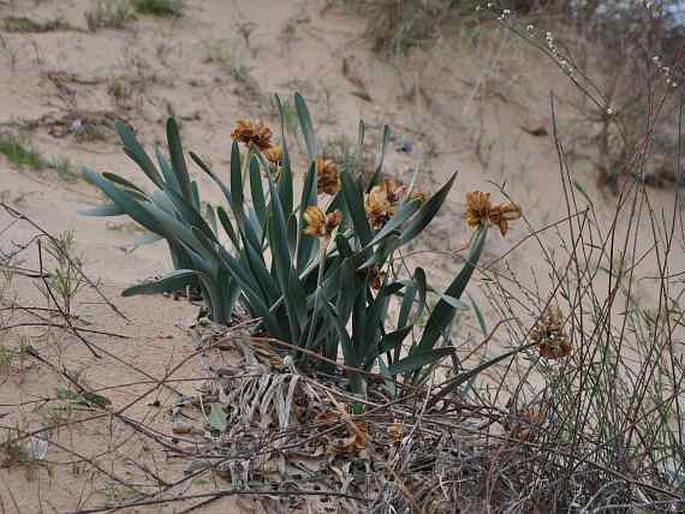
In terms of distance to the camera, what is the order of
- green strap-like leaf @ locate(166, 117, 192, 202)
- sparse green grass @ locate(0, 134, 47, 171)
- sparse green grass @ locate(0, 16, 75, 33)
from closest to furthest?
green strap-like leaf @ locate(166, 117, 192, 202)
sparse green grass @ locate(0, 134, 47, 171)
sparse green grass @ locate(0, 16, 75, 33)

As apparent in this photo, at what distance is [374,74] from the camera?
21.6ft

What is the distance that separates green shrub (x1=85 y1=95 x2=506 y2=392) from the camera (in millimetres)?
2422

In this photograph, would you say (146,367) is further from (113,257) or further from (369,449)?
Answer: (113,257)

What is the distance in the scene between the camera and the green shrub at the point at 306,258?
2422mm

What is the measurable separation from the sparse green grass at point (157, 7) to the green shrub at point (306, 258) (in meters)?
3.70

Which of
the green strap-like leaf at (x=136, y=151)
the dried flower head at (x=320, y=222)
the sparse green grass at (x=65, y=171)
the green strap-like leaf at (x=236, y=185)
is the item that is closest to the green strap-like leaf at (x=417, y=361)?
the dried flower head at (x=320, y=222)

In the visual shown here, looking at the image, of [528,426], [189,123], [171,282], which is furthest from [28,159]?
[528,426]

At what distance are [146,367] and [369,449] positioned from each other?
620mm

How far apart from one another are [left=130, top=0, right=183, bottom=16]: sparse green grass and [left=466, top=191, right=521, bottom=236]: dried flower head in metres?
4.33

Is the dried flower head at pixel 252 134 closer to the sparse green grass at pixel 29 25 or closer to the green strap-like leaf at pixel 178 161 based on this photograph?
the green strap-like leaf at pixel 178 161

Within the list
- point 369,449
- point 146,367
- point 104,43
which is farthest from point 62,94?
point 369,449

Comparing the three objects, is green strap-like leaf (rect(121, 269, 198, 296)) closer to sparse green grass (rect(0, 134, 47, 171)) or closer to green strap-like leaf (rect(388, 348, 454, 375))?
green strap-like leaf (rect(388, 348, 454, 375))

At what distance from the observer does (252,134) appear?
2670 millimetres

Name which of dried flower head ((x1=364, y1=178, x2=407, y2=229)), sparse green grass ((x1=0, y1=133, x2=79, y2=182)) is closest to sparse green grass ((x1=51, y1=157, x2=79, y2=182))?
sparse green grass ((x1=0, y1=133, x2=79, y2=182))
